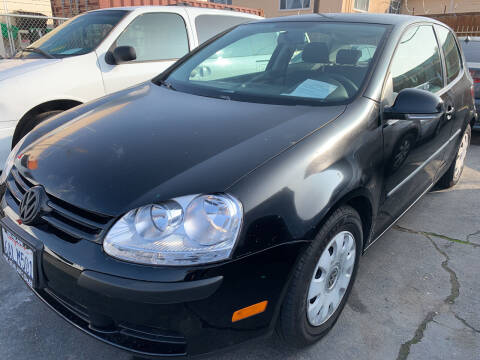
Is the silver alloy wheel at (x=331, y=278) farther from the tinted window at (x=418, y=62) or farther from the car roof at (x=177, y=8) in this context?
the car roof at (x=177, y=8)

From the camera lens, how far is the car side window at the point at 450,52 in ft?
10.6

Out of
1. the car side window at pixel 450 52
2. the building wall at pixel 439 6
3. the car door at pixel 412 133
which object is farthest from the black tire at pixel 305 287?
the building wall at pixel 439 6

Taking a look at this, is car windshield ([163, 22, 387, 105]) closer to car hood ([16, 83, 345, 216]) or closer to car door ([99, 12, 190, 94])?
car hood ([16, 83, 345, 216])

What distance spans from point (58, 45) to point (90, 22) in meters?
0.42

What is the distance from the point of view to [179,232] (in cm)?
147

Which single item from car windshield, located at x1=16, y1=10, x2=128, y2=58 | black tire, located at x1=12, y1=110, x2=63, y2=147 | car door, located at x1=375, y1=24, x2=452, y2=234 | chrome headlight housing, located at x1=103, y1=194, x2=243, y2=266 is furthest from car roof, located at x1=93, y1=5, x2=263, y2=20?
chrome headlight housing, located at x1=103, y1=194, x2=243, y2=266

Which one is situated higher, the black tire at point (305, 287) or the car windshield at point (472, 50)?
the car windshield at point (472, 50)

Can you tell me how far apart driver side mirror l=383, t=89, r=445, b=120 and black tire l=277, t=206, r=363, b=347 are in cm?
58

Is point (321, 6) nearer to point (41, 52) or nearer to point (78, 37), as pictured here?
point (78, 37)

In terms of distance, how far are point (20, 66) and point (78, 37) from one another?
0.74 m

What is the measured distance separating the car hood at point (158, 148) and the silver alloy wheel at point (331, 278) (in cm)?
54

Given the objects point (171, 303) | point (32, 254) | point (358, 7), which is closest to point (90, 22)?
point (32, 254)

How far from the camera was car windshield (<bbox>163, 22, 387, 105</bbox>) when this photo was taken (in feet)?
7.45

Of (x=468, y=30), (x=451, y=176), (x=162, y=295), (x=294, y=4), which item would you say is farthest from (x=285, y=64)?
(x=294, y=4)
